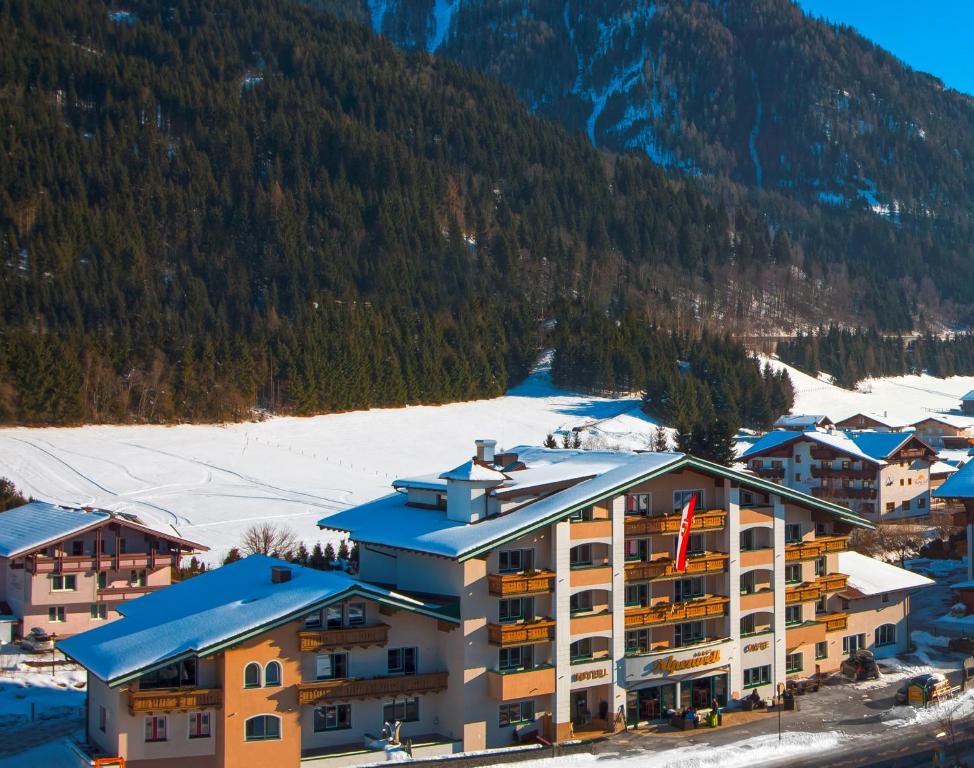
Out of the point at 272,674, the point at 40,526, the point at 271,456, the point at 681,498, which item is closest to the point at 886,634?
the point at 681,498

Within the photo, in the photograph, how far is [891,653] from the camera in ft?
164

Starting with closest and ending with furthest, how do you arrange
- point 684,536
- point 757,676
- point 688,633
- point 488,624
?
point 488,624, point 684,536, point 688,633, point 757,676

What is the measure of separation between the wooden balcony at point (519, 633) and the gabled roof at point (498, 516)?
2.70m

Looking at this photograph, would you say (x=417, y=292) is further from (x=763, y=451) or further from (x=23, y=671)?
(x=23, y=671)

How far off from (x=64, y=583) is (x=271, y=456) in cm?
4710

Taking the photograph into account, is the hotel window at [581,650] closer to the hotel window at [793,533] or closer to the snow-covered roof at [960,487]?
the hotel window at [793,533]

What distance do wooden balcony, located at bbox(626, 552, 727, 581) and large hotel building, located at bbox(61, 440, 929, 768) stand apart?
0.24 feet

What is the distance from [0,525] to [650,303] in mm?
140160

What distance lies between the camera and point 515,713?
39.2 m

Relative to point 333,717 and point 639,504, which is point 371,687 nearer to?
point 333,717

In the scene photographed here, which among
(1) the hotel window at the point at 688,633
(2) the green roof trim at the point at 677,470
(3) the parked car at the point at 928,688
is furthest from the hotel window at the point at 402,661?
(3) the parked car at the point at 928,688

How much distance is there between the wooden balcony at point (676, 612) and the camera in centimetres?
4103

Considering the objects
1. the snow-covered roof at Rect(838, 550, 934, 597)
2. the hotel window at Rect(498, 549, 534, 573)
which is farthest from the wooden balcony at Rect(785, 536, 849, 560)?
the hotel window at Rect(498, 549, 534, 573)

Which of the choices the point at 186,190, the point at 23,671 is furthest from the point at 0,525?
the point at 186,190
